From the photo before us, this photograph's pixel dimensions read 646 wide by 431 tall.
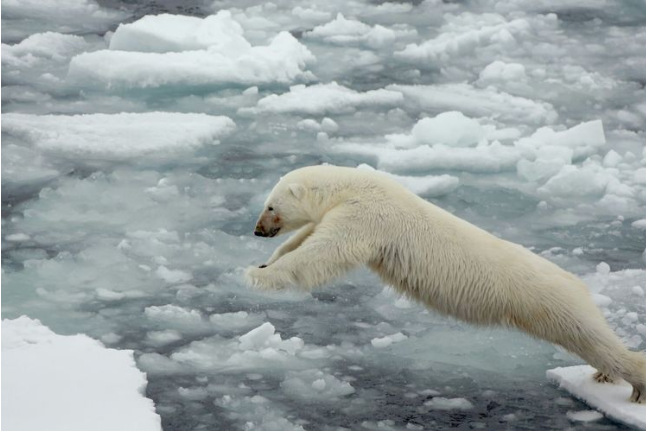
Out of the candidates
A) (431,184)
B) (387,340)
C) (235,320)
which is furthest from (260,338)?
(431,184)

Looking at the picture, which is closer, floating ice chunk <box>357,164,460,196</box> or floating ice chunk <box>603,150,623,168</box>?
floating ice chunk <box>357,164,460,196</box>

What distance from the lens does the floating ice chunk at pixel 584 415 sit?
3.97 meters

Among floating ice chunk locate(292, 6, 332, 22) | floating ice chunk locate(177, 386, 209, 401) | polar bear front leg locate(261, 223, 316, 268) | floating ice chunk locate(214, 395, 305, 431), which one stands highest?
floating ice chunk locate(292, 6, 332, 22)

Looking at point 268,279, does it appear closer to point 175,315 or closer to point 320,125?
point 175,315

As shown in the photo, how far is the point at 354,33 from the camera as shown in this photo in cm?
980

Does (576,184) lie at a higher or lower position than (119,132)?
lower

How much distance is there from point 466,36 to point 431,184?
353 centimetres

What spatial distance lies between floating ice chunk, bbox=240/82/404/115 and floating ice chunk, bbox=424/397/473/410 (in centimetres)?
389

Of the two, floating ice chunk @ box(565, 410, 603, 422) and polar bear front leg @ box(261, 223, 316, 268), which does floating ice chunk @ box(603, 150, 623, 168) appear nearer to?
floating ice chunk @ box(565, 410, 603, 422)

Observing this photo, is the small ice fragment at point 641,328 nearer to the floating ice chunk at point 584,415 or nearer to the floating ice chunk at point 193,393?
the floating ice chunk at point 584,415

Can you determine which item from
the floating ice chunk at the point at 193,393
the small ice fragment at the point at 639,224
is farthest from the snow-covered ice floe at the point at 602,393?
the small ice fragment at the point at 639,224

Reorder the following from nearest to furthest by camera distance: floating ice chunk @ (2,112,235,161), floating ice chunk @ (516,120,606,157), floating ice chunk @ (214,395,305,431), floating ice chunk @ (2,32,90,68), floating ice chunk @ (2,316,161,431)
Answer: floating ice chunk @ (2,316,161,431), floating ice chunk @ (214,395,305,431), floating ice chunk @ (2,112,235,161), floating ice chunk @ (516,120,606,157), floating ice chunk @ (2,32,90,68)

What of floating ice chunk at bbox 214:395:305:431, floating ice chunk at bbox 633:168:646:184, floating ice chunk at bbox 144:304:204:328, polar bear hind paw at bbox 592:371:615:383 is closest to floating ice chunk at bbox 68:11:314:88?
floating ice chunk at bbox 633:168:646:184

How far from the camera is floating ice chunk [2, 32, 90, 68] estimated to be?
8742 mm
